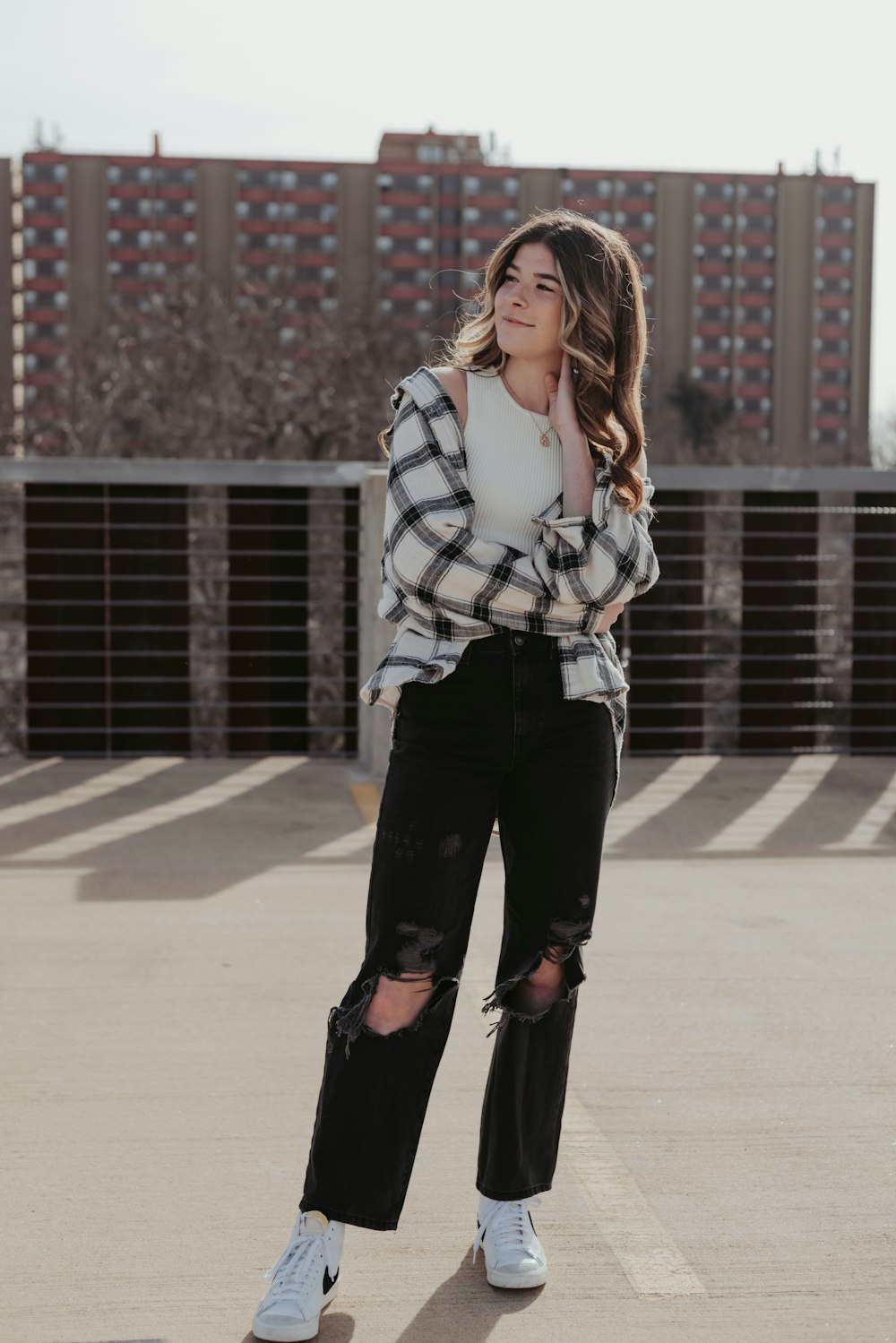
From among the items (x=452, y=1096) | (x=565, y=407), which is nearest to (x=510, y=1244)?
(x=452, y=1096)

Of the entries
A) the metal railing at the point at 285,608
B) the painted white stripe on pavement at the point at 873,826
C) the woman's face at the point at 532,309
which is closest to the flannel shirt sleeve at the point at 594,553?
the woman's face at the point at 532,309

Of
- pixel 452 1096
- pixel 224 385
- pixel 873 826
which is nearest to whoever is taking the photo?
pixel 452 1096

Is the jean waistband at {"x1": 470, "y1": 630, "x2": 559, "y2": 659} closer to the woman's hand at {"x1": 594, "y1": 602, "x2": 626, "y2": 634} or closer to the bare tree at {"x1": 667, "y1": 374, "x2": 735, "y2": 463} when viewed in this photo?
the woman's hand at {"x1": 594, "y1": 602, "x2": 626, "y2": 634}

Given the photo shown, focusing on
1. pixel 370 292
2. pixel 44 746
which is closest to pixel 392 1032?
pixel 44 746

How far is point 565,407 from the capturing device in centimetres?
273

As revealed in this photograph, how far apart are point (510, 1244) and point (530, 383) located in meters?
1.58

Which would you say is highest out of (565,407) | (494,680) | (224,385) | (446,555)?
(224,385)

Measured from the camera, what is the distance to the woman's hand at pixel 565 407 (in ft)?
8.93

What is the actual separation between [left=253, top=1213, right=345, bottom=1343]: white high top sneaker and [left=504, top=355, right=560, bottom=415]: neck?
1.50 m

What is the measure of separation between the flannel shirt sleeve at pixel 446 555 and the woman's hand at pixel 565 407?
0.70 ft

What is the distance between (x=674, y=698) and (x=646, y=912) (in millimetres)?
3926

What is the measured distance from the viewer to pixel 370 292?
5216cm

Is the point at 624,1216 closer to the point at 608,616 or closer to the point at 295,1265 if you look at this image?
the point at 295,1265

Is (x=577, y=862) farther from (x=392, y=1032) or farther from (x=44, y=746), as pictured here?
(x=44, y=746)
